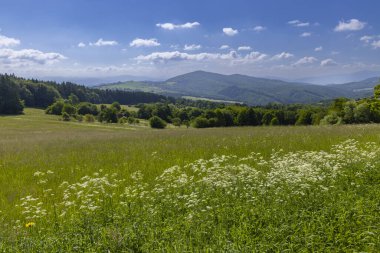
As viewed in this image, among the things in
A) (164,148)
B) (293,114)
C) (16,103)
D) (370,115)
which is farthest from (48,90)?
(164,148)

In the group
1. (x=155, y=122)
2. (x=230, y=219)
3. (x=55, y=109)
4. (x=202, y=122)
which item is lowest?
(x=155, y=122)

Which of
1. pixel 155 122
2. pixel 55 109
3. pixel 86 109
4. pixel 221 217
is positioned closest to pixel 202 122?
pixel 155 122

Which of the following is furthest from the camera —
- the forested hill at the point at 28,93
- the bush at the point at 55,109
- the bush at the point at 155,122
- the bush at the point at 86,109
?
the bush at the point at 86,109

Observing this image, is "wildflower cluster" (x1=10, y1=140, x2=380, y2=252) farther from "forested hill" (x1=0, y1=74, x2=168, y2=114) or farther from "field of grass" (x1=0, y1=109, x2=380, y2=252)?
"forested hill" (x1=0, y1=74, x2=168, y2=114)

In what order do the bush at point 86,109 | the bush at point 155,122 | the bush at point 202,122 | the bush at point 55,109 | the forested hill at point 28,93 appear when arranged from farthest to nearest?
the bush at point 86,109
the bush at point 55,109
the forested hill at point 28,93
the bush at point 155,122
the bush at point 202,122

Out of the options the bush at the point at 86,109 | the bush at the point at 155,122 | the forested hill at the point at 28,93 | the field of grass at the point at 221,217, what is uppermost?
the forested hill at the point at 28,93

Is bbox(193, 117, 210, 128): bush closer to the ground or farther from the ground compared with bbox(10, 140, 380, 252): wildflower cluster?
closer to the ground

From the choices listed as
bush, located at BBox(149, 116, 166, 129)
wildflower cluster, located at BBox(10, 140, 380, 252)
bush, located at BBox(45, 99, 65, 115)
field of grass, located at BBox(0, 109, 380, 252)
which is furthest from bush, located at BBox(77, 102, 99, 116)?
wildflower cluster, located at BBox(10, 140, 380, 252)

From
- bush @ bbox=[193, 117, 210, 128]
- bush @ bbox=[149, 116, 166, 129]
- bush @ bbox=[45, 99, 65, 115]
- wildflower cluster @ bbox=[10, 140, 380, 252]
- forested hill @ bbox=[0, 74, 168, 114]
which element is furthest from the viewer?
bush @ bbox=[45, 99, 65, 115]

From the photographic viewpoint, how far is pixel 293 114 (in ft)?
354

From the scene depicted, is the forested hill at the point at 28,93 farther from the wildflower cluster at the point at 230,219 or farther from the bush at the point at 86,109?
the wildflower cluster at the point at 230,219

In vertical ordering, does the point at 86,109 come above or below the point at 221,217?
below

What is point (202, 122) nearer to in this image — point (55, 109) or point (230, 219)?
point (55, 109)

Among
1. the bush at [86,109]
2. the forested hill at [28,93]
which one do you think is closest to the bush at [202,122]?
the forested hill at [28,93]
